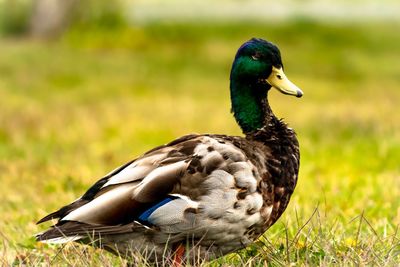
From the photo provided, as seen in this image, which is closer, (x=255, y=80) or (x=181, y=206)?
(x=181, y=206)

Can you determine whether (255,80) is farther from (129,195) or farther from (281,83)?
(129,195)

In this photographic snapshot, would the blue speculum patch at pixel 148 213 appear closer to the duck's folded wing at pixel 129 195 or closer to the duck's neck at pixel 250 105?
the duck's folded wing at pixel 129 195

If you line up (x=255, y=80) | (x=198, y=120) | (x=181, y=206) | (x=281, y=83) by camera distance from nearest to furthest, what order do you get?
(x=181, y=206) < (x=281, y=83) < (x=255, y=80) < (x=198, y=120)

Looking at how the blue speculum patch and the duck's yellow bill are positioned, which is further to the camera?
the duck's yellow bill

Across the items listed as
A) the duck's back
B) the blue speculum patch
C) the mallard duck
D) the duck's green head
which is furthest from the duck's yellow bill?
the blue speculum patch

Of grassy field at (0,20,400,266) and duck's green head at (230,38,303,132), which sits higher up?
duck's green head at (230,38,303,132)

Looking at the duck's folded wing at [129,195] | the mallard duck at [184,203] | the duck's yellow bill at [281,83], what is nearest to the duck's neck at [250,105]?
the duck's yellow bill at [281,83]

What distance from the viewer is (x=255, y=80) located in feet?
18.1

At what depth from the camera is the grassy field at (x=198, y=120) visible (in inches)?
218

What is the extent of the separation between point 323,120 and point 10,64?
7471 mm

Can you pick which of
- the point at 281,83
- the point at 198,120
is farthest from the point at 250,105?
the point at 198,120

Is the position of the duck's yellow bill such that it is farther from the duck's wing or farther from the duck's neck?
the duck's wing

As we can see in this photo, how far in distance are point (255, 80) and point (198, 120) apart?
8.35 meters

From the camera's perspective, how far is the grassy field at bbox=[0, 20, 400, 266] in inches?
218
